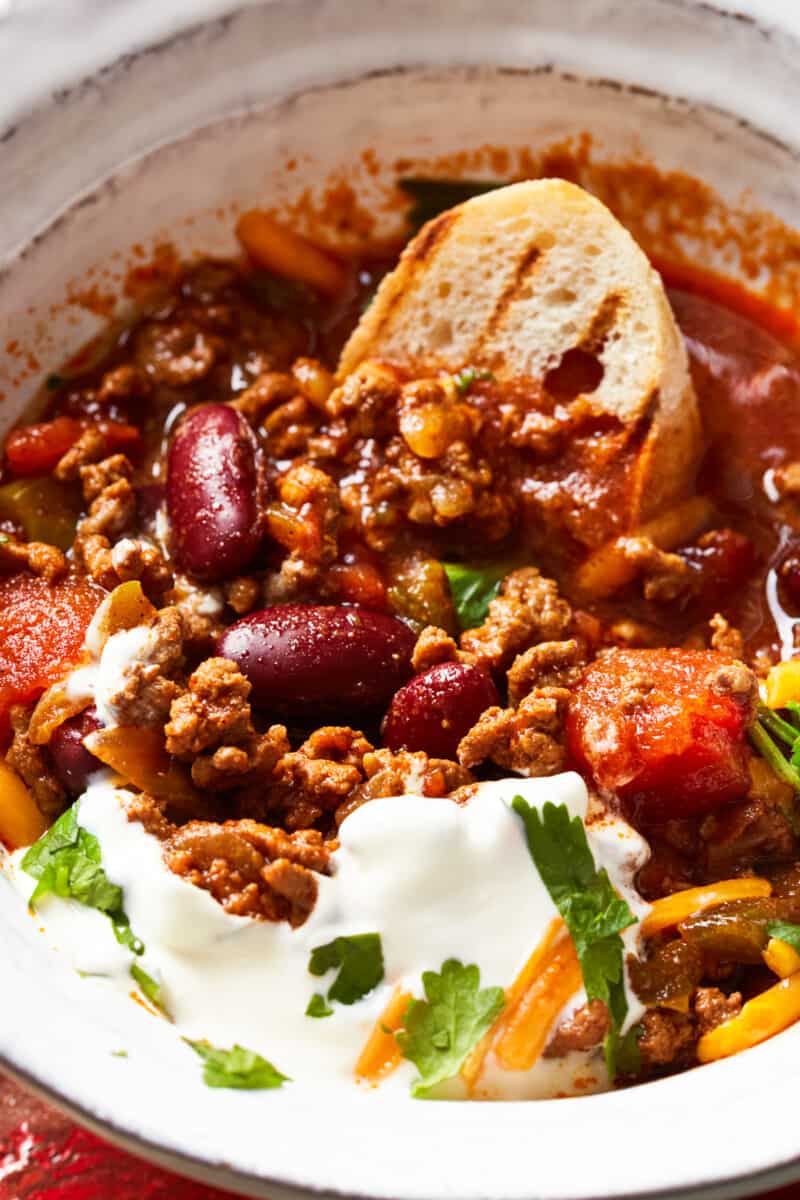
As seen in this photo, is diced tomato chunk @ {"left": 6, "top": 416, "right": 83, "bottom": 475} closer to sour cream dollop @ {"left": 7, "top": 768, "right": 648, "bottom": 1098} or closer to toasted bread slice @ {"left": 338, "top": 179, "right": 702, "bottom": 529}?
toasted bread slice @ {"left": 338, "top": 179, "right": 702, "bottom": 529}

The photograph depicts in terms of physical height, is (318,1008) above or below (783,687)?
above

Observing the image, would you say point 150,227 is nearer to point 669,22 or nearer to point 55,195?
point 55,195

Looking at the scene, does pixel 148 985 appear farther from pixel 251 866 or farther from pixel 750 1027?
pixel 750 1027

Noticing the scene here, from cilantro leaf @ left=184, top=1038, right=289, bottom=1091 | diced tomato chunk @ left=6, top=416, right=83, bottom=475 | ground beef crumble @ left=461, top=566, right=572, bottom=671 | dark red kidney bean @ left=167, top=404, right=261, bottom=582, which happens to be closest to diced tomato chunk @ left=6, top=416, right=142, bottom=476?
diced tomato chunk @ left=6, top=416, right=83, bottom=475

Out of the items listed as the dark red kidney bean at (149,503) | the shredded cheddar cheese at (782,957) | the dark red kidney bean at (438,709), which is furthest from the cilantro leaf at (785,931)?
the dark red kidney bean at (149,503)

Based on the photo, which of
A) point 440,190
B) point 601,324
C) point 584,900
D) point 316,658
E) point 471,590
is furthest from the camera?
point 440,190

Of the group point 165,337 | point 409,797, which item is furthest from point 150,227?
point 409,797

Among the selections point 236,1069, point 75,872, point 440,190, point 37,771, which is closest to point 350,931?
point 236,1069
